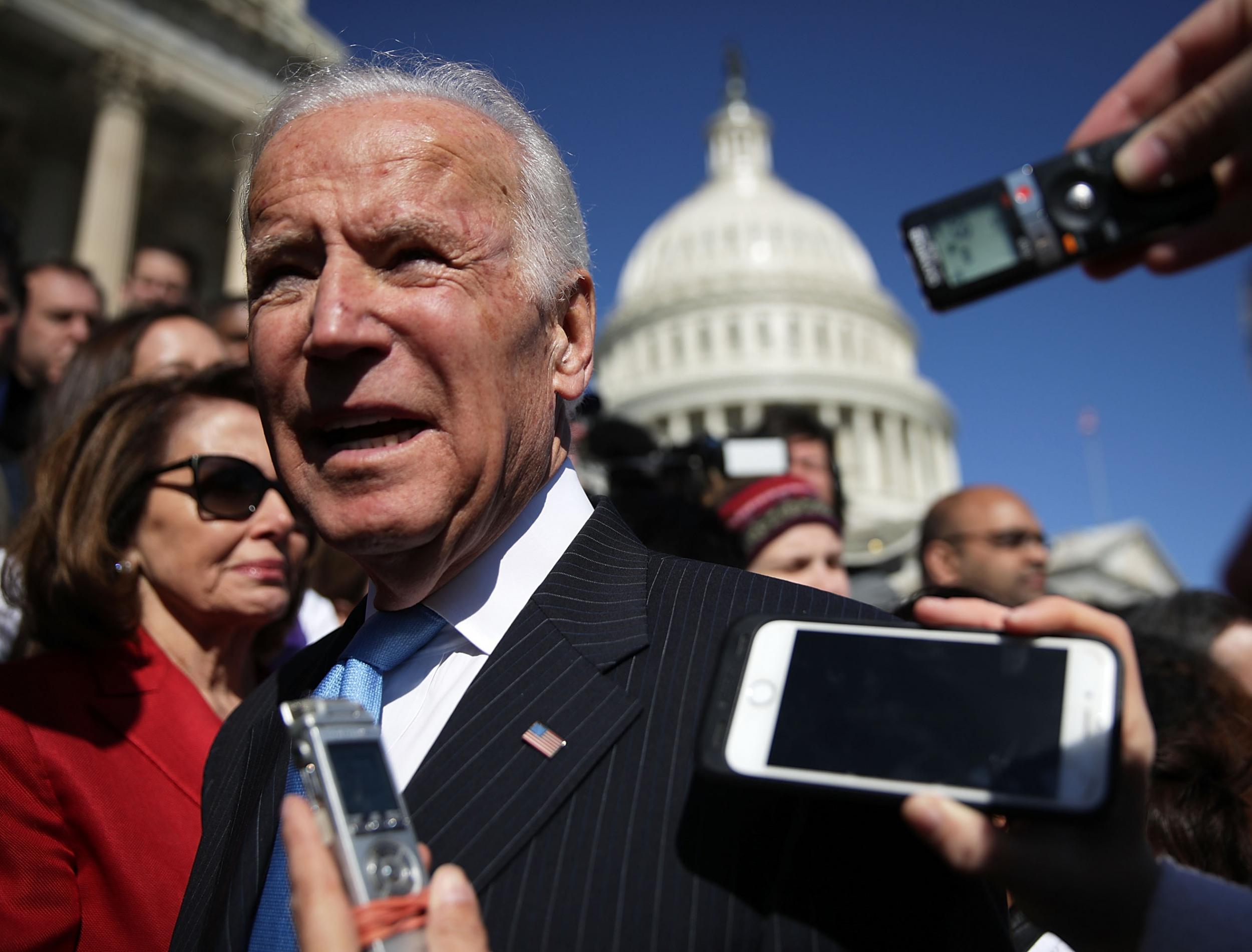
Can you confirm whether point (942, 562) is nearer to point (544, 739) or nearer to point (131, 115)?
point (544, 739)

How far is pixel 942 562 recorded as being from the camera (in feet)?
19.7

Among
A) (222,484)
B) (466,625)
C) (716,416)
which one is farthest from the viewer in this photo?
(716,416)

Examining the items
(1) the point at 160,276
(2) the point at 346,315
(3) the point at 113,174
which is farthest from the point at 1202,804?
(3) the point at 113,174

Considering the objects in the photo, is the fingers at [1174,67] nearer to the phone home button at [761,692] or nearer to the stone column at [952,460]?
the phone home button at [761,692]

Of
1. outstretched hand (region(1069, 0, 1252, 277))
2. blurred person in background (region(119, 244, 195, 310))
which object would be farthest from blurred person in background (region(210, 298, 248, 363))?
outstretched hand (region(1069, 0, 1252, 277))

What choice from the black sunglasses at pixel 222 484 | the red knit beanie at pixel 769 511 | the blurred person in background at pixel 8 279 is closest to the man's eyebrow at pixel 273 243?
the black sunglasses at pixel 222 484

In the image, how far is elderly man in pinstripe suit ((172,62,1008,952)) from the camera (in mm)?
1438

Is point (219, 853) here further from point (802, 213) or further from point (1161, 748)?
point (802, 213)

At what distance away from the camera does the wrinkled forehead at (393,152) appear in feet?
6.44

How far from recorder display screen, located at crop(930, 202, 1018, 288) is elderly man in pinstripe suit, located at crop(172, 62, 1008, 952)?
0.60m

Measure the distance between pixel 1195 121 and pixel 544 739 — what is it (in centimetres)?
124

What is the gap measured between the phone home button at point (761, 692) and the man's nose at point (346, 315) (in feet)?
3.12

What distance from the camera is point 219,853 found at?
213 cm

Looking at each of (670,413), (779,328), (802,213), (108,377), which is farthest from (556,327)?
(802,213)
